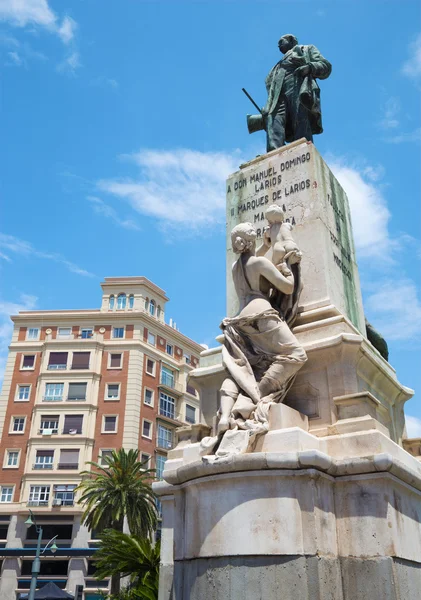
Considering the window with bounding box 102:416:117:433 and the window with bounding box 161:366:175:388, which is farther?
the window with bounding box 161:366:175:388

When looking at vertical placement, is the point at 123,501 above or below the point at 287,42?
below

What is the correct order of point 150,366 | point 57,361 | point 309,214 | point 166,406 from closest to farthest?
point 309,214
point 57,361
point 150,366
point 166,406

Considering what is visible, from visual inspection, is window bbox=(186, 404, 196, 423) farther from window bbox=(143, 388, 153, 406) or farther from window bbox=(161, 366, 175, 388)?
window bbox=(143, 388, 153, 406)

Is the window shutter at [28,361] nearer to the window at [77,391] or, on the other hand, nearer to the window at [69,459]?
the window at [77,391]

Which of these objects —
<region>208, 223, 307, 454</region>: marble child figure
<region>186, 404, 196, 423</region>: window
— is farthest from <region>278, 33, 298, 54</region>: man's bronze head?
<region>186, 404, 196, 423</region>: window

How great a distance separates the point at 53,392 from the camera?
51.1 m

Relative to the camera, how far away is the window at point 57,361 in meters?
52.5

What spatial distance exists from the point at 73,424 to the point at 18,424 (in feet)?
17.1

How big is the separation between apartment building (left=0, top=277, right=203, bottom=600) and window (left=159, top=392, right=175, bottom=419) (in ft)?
0.31

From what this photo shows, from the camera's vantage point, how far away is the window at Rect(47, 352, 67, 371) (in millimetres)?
52500

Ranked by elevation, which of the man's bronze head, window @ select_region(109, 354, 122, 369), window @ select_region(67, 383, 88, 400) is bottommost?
the man's bronze head

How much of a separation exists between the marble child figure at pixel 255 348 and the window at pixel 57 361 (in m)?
47.8

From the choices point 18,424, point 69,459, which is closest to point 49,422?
point 18,424

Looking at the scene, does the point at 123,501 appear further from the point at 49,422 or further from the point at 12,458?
the point at 12,458
